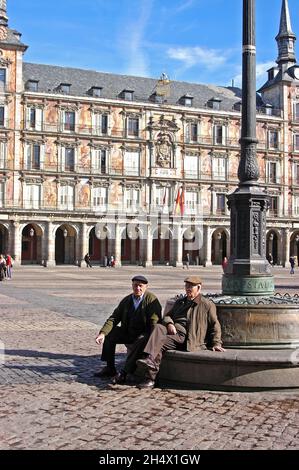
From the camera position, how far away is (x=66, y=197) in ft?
172

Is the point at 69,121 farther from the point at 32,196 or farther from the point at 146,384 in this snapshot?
the point at 146,384

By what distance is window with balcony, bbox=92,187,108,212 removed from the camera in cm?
5344

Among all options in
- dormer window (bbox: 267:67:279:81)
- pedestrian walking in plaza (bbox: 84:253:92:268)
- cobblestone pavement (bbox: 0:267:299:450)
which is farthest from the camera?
dormer window (bbox: 267:67:279:81)

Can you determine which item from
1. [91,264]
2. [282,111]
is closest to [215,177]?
[282,111]

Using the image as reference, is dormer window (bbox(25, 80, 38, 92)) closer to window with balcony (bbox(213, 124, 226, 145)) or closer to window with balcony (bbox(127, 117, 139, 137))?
window with balcony (bbox(127, 117, 139, 137))

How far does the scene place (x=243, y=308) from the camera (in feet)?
25.5

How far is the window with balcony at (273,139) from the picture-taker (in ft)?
196

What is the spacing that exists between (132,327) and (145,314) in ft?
0.81

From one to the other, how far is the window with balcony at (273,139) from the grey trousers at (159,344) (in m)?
54.3

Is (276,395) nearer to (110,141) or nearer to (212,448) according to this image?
(212,448)

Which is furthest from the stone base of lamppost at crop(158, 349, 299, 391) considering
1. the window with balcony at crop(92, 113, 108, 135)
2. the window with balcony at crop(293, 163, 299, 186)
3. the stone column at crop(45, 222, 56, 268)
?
the window with balcony at crop(293, 163, 299, 186)

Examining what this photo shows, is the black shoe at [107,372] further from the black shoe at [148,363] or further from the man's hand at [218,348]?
the man's hand at [218,348]

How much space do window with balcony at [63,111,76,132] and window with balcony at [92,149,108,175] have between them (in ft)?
9.20

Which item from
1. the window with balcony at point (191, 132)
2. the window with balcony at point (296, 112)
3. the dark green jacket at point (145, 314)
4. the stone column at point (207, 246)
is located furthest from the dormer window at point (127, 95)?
the dark green jacket at point (145, 314)
